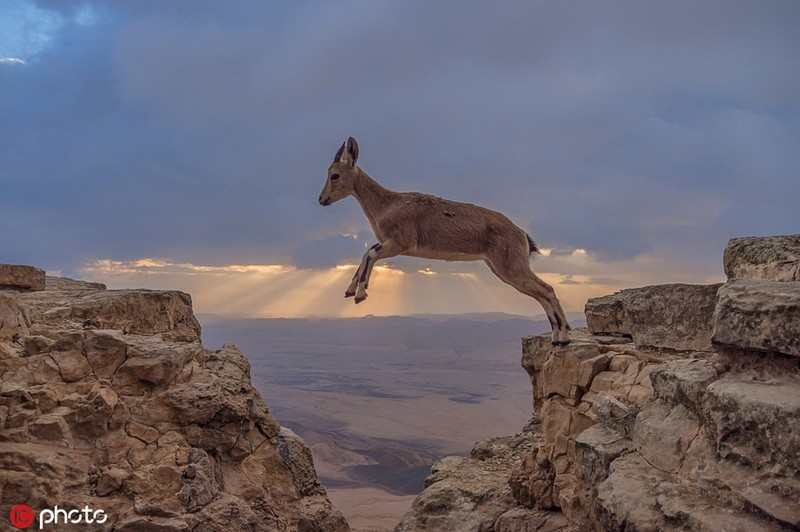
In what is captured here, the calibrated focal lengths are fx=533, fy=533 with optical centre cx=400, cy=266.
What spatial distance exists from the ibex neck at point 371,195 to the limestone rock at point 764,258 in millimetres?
5298

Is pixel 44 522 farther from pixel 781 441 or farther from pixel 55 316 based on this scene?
pixel 781 441

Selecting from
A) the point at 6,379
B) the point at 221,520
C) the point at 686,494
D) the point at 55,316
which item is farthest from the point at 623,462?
the point at 55,316

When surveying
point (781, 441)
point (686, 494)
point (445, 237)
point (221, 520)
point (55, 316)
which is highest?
point (445, 237)

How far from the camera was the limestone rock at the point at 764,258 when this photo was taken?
567 cm

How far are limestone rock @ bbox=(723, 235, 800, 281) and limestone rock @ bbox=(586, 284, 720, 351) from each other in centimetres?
124

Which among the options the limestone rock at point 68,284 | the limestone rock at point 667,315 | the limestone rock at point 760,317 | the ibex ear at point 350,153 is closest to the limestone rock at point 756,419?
the limestone rock at point 760,317

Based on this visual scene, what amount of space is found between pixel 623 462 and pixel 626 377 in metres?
2.06

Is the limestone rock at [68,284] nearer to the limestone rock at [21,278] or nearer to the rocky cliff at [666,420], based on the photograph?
the limestone rock at [21,278]

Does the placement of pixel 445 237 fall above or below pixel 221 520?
above

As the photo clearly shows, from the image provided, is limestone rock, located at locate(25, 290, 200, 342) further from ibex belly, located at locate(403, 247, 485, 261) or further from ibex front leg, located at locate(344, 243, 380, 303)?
ibex belly, located at locate(403, 247, 485, 261)

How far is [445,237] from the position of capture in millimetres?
8852

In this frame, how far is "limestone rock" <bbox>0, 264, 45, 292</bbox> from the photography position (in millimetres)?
9133

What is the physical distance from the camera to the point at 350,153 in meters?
9.51

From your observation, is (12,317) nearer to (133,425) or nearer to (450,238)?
(133,425)
